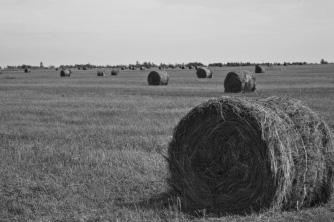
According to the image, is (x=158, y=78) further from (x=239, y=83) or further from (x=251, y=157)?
(x=251, y=157)

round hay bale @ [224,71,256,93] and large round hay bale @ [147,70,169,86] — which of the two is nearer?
round hay bale @ [224,71,256,93]

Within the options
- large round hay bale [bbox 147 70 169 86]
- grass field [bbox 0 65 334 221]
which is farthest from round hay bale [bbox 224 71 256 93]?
grass field [bbox 0 65 334 221]

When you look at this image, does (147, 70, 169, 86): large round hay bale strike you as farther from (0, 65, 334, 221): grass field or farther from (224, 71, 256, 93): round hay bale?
(0, 65, 334, 221): grass field

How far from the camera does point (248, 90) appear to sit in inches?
1144

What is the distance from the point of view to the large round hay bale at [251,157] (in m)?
7.09

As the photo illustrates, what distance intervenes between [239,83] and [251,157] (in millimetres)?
21683

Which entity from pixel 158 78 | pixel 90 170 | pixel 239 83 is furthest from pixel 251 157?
pixel 158 78

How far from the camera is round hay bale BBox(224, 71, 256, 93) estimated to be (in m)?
28.8

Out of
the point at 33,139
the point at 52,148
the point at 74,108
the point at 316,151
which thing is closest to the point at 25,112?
the point at 74,108

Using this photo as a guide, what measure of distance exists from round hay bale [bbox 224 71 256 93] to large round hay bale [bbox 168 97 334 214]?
20.9m

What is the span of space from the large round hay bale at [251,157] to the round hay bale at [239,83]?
20.9 meters

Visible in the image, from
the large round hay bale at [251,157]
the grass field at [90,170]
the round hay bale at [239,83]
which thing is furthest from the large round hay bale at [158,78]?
the large round hay bale at [251,157]

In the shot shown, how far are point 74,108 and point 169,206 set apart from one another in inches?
525

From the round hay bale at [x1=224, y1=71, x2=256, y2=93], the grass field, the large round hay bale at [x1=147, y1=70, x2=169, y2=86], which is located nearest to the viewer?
the grass field
